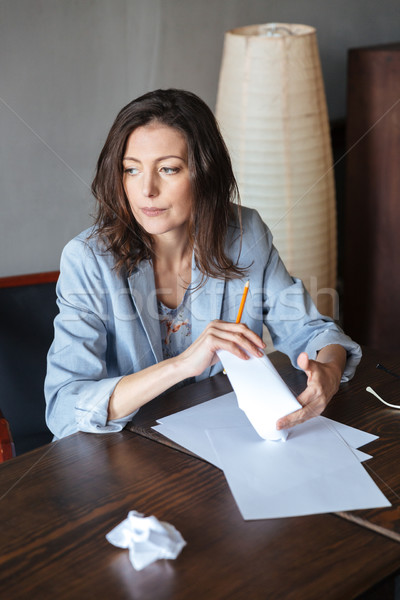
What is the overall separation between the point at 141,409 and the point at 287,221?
1504 millimetres

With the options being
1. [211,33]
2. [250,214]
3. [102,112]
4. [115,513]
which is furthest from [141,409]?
[211,33]

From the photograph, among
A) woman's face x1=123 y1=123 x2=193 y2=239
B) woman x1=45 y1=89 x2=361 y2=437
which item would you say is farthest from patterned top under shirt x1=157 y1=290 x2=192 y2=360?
woman's face x1=123 y1=123 x2=193 y2=239

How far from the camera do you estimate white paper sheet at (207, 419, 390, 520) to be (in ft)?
3.59

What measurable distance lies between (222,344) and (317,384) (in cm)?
22

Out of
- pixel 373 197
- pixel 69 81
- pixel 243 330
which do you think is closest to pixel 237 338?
pixel 243 330

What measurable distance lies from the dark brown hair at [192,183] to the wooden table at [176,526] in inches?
22.7

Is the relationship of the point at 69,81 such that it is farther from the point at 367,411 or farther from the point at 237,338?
the point at 367,411

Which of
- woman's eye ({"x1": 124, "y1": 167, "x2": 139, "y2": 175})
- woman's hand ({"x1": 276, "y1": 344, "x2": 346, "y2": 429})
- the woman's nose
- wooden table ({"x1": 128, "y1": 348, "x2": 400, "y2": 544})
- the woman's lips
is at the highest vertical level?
woman's eye ({"x1": 124, "y1": 167, "x2": 139, "y2": 175})

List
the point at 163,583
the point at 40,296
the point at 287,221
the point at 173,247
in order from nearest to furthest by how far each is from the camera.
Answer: the point at 163,583
the point at 173,247
the point at 40,296
the point at 287,221

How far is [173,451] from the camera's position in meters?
1.27

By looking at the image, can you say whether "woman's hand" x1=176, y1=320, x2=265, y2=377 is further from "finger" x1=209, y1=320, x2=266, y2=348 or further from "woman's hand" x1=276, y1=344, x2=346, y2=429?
"woman's hand" x1=276, y1=344, x2=346, y2=429

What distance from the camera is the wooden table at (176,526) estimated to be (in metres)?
0.92

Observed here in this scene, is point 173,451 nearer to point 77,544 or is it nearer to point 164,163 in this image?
point 77,544

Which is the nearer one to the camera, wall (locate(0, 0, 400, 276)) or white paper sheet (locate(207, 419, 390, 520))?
white paper sheet (locate(207, 419, 390, 520))
